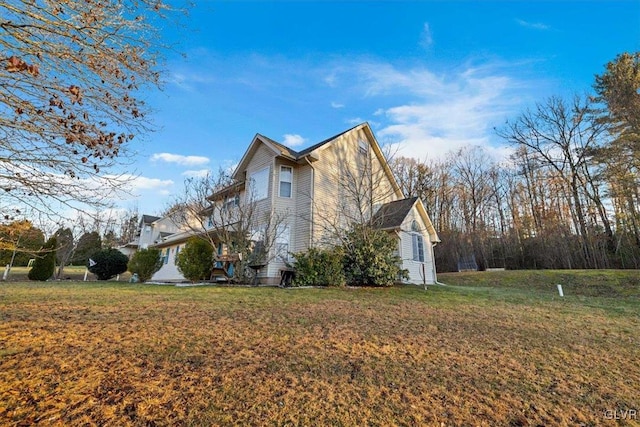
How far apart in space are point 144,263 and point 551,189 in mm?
32592

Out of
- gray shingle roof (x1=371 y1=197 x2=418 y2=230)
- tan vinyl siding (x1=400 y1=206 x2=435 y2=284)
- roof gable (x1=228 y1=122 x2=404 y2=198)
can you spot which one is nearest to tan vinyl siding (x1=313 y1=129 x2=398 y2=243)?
roof gable (x1=228 y1=122 x2=404 y2=198)

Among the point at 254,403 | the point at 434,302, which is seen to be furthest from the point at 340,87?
the point at 254,403

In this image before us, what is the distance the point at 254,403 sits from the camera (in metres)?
2.88

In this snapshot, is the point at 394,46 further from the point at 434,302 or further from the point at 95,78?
the point at 95,78

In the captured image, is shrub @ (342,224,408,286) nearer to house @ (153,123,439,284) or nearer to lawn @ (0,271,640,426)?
house @ (153,123,439,284)

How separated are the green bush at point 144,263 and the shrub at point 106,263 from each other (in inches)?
153

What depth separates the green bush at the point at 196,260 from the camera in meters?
15.0

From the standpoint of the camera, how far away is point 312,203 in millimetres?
14859

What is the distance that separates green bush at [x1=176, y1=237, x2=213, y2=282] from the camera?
49.3 feet

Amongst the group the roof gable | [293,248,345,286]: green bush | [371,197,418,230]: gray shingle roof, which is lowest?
[293,248,345,286]: green bush

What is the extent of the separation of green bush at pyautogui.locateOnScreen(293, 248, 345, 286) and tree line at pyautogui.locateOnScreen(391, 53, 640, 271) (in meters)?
18.9

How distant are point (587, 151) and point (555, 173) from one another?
3134mm

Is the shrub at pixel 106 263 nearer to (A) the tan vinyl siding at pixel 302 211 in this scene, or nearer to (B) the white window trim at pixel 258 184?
(B) the white window trim at pixel 258 184

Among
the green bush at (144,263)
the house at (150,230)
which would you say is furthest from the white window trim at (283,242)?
the house at (150,230)
